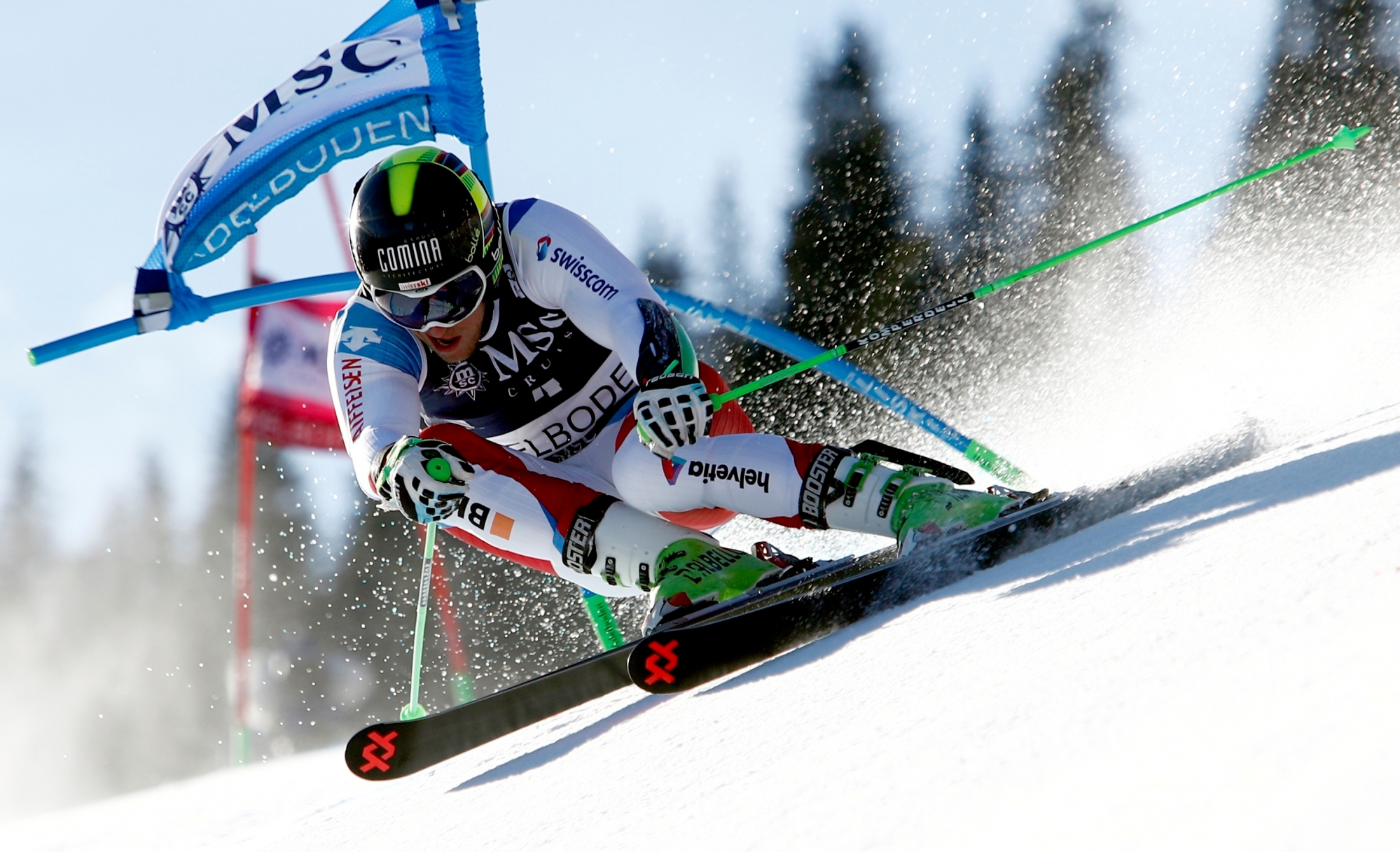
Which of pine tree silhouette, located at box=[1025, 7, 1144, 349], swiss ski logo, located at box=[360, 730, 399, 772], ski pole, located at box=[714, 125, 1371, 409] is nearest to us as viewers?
swiss ski logo, located at box=[360, 730, 399, 772]

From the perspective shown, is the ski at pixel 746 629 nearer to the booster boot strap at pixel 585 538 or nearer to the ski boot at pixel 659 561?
the ski boot at pixel 659 561

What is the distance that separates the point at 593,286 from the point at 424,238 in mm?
474

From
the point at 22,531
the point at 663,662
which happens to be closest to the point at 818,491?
the point at 663,662

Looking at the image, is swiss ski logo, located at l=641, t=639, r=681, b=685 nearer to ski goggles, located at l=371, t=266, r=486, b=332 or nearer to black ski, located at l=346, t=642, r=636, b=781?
black ski, located at l=346, t=642, r=636, b=781

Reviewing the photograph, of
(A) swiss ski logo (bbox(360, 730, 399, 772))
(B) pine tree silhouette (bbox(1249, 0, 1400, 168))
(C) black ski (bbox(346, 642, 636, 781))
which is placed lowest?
(A) swiss ski logo (bbox(360, 730, 399, 772))

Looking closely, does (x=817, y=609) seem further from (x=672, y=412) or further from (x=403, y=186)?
(x=403, y=186)

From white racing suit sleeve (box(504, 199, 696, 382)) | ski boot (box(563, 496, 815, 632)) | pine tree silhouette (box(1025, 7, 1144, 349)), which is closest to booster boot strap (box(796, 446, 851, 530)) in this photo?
ski boot (box(563, 496, 815, 632))

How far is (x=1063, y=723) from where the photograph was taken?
1.21 meters

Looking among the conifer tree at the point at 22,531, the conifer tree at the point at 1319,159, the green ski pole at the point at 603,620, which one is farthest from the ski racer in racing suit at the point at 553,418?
the conifer tree at the point at 22,531

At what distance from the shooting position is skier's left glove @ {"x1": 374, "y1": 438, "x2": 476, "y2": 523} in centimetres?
285

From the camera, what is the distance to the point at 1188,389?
208 inches

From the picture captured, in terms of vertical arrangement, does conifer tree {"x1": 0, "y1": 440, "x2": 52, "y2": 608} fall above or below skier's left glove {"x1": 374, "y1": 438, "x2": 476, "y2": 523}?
above

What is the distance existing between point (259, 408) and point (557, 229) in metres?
7.05

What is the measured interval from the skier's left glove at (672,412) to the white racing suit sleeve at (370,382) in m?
0.73
